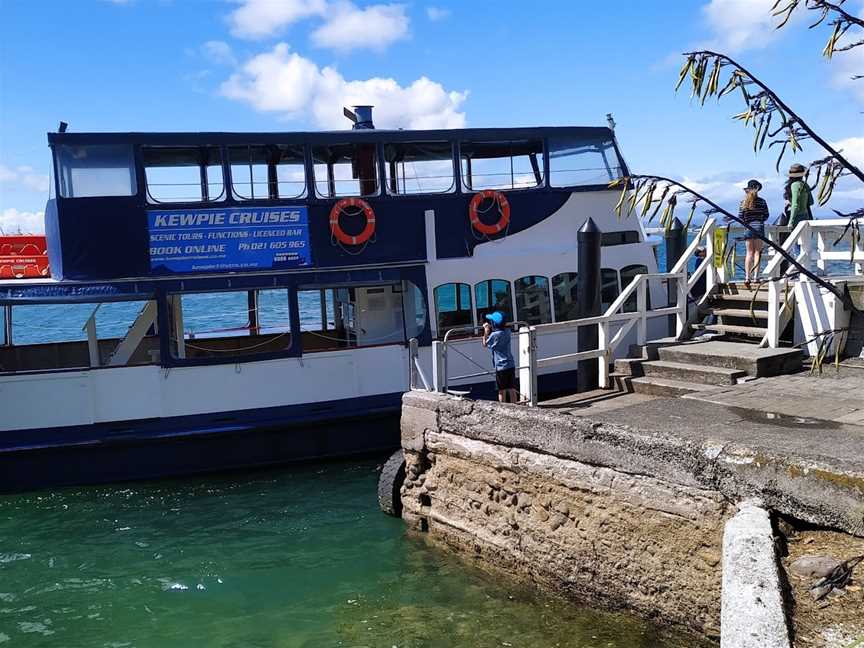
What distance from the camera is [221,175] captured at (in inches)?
452

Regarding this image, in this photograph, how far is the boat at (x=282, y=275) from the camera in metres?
10.8

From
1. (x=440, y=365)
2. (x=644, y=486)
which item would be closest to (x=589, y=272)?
(x=440, y=365)

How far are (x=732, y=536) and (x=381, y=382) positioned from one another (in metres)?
7.17

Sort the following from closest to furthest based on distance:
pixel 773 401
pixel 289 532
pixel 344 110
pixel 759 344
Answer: pixel 773 401 < pixel 289 532 < pixel 759 344 < pixel 344 110

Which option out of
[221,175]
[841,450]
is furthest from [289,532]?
[841,450]

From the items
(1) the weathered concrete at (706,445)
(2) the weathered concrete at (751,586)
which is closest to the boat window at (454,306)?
(1) the weathered concrete at (706,445)

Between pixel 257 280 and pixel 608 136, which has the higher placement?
pixel 608 136

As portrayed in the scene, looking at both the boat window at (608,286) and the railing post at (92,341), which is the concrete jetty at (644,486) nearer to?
the boat window at (608,286)

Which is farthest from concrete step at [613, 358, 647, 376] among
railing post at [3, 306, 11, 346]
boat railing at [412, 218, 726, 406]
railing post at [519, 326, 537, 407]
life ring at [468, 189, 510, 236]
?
railing post at [3, 306, 11, 346]

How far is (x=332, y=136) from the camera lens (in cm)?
1180

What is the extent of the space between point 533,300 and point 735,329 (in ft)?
10.1

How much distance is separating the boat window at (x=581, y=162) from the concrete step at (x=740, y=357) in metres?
3.72

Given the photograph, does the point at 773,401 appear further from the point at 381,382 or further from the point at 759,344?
the point at 381,382

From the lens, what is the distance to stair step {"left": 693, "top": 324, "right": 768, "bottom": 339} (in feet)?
35.4
